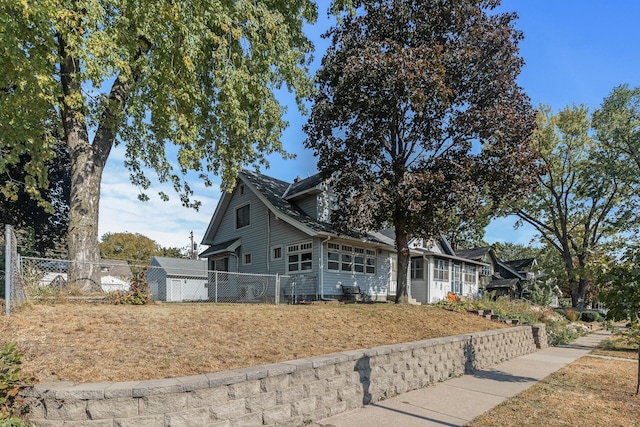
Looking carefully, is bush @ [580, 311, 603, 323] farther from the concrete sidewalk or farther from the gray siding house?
the concrete sidewalk

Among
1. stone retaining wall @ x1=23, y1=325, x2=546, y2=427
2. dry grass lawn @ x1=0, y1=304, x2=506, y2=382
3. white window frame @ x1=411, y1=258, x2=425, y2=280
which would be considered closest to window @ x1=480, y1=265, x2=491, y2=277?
white window frame @ x1=411, y1=258, x2=425, y2=280

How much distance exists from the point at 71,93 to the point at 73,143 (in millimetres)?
1638

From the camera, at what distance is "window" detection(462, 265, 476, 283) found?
25.6m

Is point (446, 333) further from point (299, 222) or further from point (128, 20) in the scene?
point (128, 20)

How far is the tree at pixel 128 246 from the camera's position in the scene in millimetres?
57031

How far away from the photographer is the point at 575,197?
27750 mm

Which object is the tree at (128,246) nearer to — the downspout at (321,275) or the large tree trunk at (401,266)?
the downspout at (321,275)

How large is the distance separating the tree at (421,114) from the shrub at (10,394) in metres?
10.5

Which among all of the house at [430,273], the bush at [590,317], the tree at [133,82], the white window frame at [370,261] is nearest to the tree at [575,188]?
the bush at [590,317]

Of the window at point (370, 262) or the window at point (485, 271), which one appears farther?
the window at point (485, 271)

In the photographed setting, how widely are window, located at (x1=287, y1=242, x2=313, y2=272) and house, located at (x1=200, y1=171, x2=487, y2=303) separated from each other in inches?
0.5

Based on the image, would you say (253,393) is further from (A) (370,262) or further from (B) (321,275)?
(A) (370,262)

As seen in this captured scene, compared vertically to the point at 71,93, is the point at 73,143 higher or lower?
lower

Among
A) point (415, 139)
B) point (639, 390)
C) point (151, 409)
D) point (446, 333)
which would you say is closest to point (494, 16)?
point (415, 139)
